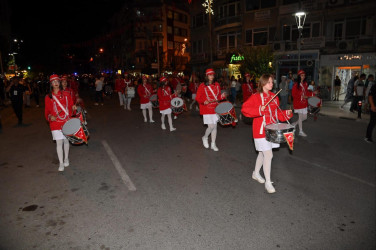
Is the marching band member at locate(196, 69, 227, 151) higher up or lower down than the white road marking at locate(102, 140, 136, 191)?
higher up

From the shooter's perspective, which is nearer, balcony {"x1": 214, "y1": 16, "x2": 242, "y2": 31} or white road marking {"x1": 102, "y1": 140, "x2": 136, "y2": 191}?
white road marking {"x1": 102, "y1": 140, "x2": 136, "y2": 191}

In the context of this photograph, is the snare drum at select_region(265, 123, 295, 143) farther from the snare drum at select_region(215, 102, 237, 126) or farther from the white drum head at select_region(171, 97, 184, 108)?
the white drum head at select_region(171, 97, 184, 108)

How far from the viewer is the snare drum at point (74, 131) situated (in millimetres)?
5474

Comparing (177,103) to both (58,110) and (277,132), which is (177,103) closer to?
(58,110)

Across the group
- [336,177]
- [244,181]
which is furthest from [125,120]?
[336,177]

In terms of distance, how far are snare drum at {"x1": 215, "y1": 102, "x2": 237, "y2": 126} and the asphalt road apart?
0.89 metres

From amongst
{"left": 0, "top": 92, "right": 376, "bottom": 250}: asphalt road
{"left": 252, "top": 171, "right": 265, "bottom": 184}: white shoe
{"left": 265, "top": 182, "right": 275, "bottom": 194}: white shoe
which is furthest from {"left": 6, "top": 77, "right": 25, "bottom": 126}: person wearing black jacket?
Answer: {"left": 265, "top": 182, "right": 275, "bottom": 194}: white shoe

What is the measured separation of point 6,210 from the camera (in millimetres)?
4316

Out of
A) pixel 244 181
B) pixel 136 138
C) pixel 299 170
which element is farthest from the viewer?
pixel 136 138

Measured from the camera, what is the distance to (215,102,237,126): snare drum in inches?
266

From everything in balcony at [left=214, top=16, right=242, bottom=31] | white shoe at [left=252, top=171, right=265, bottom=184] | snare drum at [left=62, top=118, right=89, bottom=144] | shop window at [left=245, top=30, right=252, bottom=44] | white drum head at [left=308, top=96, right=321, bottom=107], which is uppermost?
balcony at [left=214, top=16, right=242, bottom=31]

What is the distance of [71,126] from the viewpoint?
18.2 ft

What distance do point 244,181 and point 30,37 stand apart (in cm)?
4625

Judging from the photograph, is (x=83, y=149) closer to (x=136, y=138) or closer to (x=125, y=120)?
(x=136, y=138)
